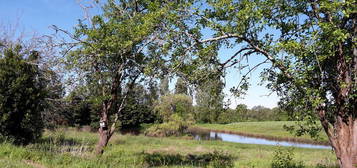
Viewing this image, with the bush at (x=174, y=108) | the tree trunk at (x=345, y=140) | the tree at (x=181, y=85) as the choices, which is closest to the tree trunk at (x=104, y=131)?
the tree at (x=181, y=85)

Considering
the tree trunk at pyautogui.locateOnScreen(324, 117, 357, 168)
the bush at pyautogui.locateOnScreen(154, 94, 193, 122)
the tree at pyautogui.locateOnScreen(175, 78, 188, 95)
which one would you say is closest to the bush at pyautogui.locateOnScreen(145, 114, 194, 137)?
the bush at pyautogui.locateOnScreen(154, 94, 193, 122)

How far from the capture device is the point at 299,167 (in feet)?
35.9

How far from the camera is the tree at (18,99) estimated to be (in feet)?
36.3

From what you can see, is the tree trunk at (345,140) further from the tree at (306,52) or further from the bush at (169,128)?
the bush at (169,128)

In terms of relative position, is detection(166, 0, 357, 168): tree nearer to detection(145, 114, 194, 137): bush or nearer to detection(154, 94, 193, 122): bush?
detection(145, 114, 194, 137): bush

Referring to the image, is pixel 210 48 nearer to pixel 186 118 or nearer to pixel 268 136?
pixel 186 118

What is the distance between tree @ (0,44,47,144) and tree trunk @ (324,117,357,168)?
9.35m

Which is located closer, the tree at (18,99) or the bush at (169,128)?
the tree at (18,99)

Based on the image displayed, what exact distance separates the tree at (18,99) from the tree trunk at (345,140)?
9.35 meters

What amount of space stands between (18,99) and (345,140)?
1034 centimetres

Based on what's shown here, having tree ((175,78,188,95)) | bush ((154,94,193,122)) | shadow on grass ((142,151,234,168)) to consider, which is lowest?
shadow on grass ((142,151,234,168))

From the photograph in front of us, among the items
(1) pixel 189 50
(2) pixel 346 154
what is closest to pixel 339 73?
(2) pixel 346 154

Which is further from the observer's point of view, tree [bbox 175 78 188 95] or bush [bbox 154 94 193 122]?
bush [bbox 154 94 193 122]

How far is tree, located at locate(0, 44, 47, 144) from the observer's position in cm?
1105
